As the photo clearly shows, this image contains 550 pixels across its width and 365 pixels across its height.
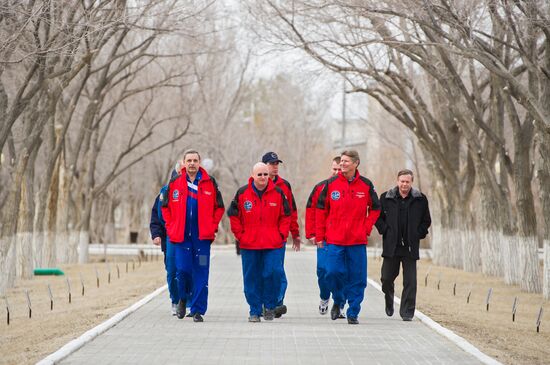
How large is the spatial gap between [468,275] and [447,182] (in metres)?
5.69

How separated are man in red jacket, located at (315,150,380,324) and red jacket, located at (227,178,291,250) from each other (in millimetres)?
531

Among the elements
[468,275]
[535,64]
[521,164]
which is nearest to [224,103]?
[468,275]

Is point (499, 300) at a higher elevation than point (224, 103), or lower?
lower

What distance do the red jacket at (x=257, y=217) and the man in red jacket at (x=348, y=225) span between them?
53cm

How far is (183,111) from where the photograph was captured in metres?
46.9

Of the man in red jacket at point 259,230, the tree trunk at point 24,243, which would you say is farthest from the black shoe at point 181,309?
the tree trunk at point 24,243

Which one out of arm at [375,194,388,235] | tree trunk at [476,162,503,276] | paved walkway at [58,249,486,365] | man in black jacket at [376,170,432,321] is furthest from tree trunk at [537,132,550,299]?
arm at [375,194,388,235]

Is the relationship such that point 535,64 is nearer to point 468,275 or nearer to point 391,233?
point 391,233

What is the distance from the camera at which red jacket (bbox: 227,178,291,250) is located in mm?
14219

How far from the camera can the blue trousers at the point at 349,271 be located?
1422 centimetres

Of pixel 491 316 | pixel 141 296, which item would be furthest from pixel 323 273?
pixel 141 296

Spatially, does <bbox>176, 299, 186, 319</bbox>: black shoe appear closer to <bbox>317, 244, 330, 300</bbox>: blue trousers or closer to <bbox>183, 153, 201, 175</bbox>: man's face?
<bbox>183, 153, 201, 175</bbox>: man's face

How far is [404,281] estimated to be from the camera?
1488cm

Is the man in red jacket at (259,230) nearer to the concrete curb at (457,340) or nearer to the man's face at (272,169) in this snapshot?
the man's face at (272,169)
